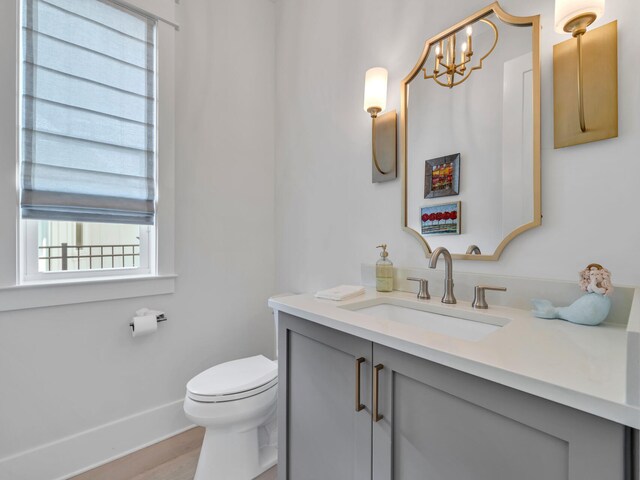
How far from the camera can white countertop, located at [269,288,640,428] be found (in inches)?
18.0

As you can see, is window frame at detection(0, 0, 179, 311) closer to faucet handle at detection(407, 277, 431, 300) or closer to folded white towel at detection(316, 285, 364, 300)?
folded white towel at detection(316, 285, 364, 300)

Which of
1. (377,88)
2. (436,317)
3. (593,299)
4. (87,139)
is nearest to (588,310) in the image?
(593,299)

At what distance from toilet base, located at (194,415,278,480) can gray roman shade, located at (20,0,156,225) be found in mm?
1190

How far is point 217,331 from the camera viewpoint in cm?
193

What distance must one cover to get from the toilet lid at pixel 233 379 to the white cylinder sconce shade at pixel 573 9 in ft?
5.58

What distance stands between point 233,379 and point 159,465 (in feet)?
2.10

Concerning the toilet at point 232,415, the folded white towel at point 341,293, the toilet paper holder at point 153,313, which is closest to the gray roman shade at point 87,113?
the toilet paper holder at point 153,313

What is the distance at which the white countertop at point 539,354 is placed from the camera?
0.46 m

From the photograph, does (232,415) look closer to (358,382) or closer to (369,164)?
(358,382)

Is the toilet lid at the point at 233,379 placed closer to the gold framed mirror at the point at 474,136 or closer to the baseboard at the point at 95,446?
the baseboard at the point at 95,446

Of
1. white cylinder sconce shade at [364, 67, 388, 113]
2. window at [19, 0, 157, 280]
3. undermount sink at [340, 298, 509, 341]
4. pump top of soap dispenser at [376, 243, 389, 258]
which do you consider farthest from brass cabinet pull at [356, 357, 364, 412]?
window at [19, 0, 157, 280]

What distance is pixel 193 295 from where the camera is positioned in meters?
1.84

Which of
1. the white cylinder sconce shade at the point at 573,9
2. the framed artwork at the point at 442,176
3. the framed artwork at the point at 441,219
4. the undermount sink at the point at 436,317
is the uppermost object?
the white cylinder sconce shade at the point at 573,9

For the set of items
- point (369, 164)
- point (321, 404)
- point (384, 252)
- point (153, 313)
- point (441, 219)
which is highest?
point (369, 164)
